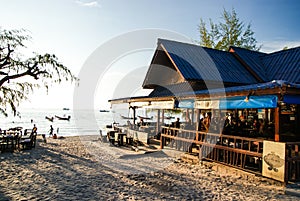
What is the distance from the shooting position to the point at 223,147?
30.4 ft

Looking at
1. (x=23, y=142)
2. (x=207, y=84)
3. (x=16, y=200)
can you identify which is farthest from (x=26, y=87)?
(x=207, y=84)

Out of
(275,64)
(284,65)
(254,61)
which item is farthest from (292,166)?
(254,61)

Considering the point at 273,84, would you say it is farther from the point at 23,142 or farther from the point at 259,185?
the point at 23,142

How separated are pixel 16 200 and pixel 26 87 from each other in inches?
407

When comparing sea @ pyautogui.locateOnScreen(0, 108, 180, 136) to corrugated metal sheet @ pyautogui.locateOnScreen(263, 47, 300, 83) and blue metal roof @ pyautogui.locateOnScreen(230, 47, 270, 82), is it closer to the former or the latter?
blue metal roof @ pyautogui.locateOnScreen(230, 47, 270, 82)

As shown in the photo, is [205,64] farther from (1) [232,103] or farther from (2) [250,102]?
(2) [250,102]

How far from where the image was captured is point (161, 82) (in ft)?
59.1

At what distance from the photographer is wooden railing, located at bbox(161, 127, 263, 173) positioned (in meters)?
8.40

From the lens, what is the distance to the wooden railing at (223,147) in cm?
840

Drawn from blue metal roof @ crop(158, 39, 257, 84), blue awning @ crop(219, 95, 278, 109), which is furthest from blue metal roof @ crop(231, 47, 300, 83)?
blue awning @ crop(219, 95, 278, 109)

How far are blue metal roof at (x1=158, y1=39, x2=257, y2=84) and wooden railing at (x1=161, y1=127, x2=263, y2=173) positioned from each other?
3514 mm

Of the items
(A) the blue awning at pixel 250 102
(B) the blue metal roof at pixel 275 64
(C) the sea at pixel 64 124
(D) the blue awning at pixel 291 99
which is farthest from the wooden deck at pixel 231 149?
(C) the sea at pixel 64 124

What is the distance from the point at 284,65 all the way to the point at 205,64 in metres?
5.02

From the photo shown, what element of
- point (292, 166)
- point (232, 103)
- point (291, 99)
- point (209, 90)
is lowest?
point (292, 166)
